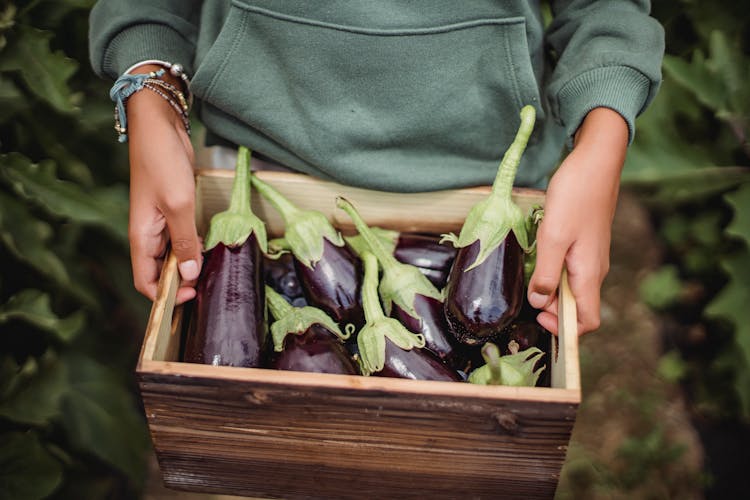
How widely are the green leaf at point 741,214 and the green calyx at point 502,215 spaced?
82 centimetres

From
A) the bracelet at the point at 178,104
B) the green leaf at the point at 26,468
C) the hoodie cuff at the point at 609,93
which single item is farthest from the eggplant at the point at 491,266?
the green leaf at the point at 26,468

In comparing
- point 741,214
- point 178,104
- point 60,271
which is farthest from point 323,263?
point 741,214

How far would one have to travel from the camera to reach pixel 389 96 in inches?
40.4

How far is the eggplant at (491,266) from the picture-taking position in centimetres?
90

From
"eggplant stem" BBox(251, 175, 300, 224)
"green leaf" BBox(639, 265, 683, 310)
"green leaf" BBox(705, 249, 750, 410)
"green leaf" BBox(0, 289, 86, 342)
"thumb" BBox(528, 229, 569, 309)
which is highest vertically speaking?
"thumb" BBox(528, 229, 569, 309)

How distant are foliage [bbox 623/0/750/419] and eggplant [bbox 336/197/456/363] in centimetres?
92

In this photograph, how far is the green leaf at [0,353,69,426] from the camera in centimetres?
126

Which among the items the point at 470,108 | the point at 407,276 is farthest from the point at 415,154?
the point at 407,276

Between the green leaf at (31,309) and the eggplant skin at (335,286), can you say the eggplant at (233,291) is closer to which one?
the eggplant skin at (335,286)

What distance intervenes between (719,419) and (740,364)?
23 centimetres

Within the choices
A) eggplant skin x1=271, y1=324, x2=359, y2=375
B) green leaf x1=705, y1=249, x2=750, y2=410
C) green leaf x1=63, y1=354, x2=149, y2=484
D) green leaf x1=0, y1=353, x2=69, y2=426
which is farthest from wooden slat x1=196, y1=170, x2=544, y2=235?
green leaf x1=705, y1=249, x2=750, y2=410

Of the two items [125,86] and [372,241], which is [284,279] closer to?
[372,241]

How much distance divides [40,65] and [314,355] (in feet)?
2.56

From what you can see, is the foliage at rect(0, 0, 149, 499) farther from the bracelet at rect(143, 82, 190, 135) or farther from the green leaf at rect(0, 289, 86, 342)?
the bracelet at rect(143, 82, 190, 135)
